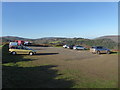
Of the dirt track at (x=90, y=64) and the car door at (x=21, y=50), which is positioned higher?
the car door at (x=21, y=50)

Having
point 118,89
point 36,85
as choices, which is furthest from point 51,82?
point 118,89

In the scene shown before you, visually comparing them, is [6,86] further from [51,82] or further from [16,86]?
[51,82]

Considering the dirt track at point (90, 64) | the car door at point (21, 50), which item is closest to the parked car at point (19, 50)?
the car door at point (21, 50)

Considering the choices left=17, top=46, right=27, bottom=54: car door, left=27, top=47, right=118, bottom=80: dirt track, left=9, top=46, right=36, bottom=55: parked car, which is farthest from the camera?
left=17, top=46, right=27, bottom=54: car door

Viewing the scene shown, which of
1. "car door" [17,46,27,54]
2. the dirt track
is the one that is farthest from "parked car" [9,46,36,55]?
the dirt track

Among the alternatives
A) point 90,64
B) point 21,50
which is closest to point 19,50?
point 21,50

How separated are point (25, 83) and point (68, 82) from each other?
235 centimetres

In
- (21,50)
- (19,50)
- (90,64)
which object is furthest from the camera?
(21,50)

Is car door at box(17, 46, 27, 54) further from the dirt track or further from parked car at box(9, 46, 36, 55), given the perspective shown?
the dirt track

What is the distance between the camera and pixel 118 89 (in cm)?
775

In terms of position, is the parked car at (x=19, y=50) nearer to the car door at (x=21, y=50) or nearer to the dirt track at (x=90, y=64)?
the car door at (x=21, y=50)

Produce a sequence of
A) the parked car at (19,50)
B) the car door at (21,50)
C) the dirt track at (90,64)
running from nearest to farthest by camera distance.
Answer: the dirt track at (90,64) → the parked car at (19,50) → the car door at (21,50)

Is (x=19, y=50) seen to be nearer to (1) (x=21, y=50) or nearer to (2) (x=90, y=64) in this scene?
(1) (x=21, y=50)

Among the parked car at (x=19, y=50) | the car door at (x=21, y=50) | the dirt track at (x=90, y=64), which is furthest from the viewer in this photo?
the car door at (x=21, y=50)
